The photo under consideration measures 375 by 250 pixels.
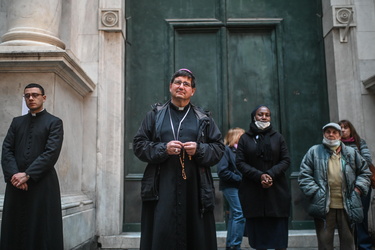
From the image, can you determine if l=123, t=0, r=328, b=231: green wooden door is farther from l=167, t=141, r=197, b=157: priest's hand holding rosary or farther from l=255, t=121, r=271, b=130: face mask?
l=167, t=141, r=197, b=157: priest's hand holding rosary

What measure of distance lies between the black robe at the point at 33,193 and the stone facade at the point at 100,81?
1274 mm

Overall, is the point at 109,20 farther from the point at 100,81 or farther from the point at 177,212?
the point at 177,212

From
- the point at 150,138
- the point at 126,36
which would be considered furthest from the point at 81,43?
the point at 150,138

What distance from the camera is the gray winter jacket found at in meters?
4.94

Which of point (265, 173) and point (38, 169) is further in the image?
point (265, 173)

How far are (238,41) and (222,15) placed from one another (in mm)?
551

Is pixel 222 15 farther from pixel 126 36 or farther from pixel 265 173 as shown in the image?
pixel 265 173

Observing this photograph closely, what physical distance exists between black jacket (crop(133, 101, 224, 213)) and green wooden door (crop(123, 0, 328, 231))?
11.4ft

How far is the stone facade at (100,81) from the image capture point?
5770mm

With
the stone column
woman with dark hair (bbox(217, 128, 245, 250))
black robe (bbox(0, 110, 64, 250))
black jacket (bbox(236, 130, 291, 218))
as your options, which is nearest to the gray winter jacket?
black jacket (bbox(236, 130, 291, 218))

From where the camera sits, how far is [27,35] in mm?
5621

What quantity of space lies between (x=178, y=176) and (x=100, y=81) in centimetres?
373

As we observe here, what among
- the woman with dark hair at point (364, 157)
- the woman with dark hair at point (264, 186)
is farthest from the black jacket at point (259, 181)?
the woman with dark hair at point (364, 157)

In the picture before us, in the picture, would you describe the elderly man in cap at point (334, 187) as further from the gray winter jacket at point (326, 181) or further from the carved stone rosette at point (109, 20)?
the carved stone rosette at point (109, 20)
